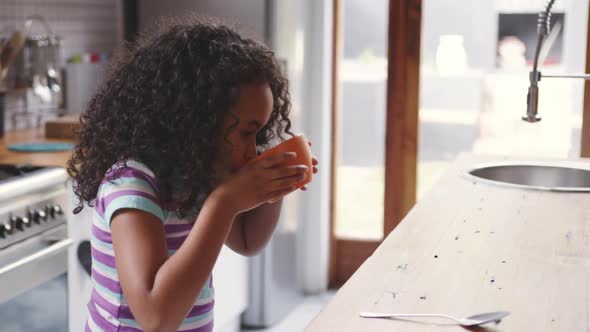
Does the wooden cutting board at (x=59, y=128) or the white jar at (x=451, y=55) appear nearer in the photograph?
the wooden cutting board at (x=59, y=128)

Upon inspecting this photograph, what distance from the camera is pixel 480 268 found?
4.34 feet

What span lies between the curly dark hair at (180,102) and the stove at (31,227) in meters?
0.77

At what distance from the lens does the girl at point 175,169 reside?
1.08m

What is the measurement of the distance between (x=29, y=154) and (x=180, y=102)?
1399 millimetres

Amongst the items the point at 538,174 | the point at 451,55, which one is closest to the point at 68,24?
the point at 451,55

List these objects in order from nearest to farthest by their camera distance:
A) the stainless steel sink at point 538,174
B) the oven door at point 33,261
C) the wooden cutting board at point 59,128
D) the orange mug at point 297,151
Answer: the orange mug at point 297,151, the oven door at point 33,261, the stainless steel sink at point 538,174, the wooden cutting board at point 59,128

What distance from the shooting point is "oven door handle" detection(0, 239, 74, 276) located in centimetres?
192

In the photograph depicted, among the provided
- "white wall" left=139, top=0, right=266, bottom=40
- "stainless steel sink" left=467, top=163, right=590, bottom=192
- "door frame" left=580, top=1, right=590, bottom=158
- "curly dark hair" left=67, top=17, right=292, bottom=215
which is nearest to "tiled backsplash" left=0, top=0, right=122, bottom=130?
"white wall" left=139, top=0, right=266, bottom=40

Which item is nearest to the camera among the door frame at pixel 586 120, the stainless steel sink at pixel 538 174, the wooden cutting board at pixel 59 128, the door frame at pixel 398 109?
the stainless steel sink at pixel 538 174

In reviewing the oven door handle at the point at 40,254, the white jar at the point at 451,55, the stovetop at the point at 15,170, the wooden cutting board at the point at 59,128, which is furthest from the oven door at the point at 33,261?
the white jar at the point at 451,55

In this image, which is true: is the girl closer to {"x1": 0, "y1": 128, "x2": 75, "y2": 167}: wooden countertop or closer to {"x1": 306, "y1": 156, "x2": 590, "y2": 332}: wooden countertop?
{"x1": 306, "y1": 156, "x2": 590, "y2": 332}: wooden countertop

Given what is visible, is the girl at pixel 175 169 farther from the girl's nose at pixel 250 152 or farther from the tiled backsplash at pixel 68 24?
the tiled backsplash at pixel 68 24

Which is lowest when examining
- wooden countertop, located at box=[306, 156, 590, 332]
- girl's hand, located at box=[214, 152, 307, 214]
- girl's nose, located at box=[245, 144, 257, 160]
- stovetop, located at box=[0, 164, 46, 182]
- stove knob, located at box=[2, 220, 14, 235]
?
stove knob, located at box=[2, 220, 14, 235]

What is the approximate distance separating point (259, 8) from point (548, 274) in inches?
78.1
